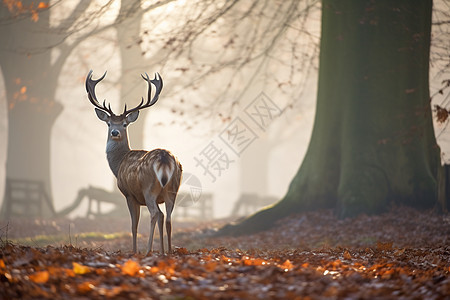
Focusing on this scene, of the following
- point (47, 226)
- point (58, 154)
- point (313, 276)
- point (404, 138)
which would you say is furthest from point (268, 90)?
point (58, 154)

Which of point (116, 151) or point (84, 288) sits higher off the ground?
point (116, 151)

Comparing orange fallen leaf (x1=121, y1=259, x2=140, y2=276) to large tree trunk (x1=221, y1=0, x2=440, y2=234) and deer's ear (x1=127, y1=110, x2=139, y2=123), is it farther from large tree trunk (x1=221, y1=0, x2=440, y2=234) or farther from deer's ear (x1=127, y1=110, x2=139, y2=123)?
large tree trunk (x1=221, y1=0, x2=440, y2=234)

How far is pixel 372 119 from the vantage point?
11945mm

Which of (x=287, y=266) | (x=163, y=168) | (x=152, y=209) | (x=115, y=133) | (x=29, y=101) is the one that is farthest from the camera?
(x=29, y=101)

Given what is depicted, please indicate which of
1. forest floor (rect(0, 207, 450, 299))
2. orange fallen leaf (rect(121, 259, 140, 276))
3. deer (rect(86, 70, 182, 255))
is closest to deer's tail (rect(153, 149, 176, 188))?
deer (rect(86, 70, 182, 255))

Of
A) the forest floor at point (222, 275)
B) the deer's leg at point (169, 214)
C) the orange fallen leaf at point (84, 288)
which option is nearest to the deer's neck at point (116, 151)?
the deer's leg at point (169, 214)

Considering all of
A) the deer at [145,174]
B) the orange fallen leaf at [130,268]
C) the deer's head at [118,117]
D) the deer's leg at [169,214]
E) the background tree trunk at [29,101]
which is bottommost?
the orange fallen leaf at [130,268]

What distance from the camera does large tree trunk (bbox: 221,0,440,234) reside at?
11734 mm

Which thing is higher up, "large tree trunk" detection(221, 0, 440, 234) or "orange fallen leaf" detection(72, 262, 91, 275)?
"large tree trunk" detection(221, 0, 440, 234)

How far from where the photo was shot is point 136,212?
755cm

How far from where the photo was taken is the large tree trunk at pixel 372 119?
38.5 feet

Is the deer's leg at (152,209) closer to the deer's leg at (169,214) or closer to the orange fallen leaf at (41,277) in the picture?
the deer's leg at (169,214)

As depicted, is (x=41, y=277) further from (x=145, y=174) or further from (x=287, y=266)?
(x=145, y=174)

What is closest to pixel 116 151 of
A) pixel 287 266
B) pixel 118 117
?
pixel 118 117
